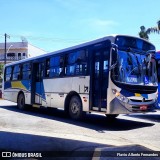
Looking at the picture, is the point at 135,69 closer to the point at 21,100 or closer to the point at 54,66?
the point at 54,66

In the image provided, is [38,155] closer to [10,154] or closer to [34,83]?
[10,154]

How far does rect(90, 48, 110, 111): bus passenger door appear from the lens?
429 inches

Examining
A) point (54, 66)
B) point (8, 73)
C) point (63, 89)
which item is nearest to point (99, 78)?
point (63, 89)

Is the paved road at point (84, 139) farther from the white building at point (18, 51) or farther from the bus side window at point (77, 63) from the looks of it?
the white building at point (18, 51)

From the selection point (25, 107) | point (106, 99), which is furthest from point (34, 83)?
point (106, 99)

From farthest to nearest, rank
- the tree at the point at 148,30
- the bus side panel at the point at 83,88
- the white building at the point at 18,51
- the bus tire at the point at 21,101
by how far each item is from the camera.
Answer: the white building at the point at 18,51 → the tree at the point at 148,30 → the bus tire at the point at 21,101 → the bus side panel at the point at 83,88

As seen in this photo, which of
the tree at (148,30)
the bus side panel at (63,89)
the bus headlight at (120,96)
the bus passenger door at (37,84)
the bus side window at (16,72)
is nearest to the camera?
the bus headlight at (120,96)

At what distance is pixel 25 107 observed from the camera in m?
18.2

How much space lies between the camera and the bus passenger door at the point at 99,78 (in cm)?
1090

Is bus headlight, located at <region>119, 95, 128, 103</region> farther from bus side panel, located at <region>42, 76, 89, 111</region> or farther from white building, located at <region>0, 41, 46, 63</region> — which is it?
white building, located at <region>0, 41, 46, 63</region>

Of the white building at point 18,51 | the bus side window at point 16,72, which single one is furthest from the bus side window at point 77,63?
the white building at point 18,51

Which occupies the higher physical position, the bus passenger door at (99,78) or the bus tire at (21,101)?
the bus passenger door at (99,78)

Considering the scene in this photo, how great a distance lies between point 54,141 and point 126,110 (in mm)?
3373

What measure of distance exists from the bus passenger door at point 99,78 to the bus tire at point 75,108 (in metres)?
1.01
